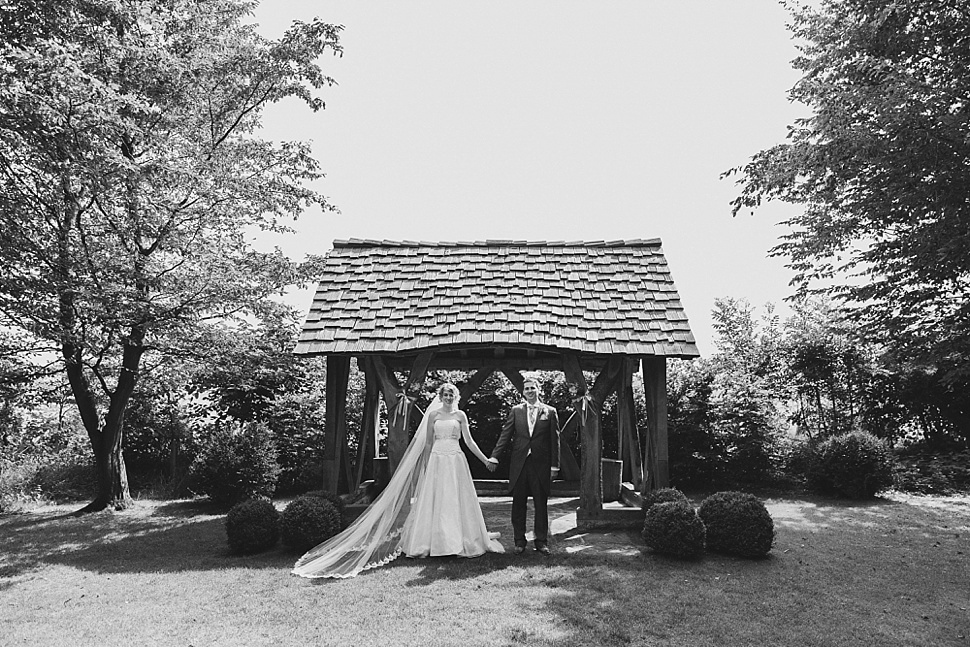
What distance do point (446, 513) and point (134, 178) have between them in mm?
6910

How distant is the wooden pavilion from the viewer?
30.8 ft

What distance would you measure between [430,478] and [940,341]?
870 centimetres

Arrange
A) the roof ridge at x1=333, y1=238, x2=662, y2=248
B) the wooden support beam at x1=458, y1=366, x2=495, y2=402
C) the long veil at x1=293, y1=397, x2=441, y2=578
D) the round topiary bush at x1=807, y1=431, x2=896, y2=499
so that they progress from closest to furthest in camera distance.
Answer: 1. the long veil at x1=293, y1=397, x2=441, y2=578
2. the wooden support beam at x1=458, y1=366, x2=495, y2=402
3. the roof ridge at x1=333, y1=238, x2=662, y2=248
4. the round topiary bush at x1=807, y1=431, x2=896, y2=499

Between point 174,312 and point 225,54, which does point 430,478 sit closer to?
point 174,312

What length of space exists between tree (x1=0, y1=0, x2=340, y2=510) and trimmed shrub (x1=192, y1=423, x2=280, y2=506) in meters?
1.84

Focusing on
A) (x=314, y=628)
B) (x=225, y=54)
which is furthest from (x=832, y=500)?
(x=225, y=54)

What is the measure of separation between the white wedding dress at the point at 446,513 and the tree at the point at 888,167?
24.4ft

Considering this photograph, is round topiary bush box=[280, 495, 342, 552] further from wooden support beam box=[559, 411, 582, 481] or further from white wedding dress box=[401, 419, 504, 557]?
wooden support beam box=[559, 411, 582, 481]

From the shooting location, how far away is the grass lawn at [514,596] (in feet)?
18.0

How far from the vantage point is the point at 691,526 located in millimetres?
7668

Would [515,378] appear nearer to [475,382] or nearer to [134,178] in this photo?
[475,382]

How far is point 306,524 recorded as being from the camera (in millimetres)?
8180

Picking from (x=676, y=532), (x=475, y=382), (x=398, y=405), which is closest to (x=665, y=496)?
(x=676, y=532)

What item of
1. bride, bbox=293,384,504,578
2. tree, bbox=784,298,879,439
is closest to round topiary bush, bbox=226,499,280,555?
bride, bbox=293,384,504,578
